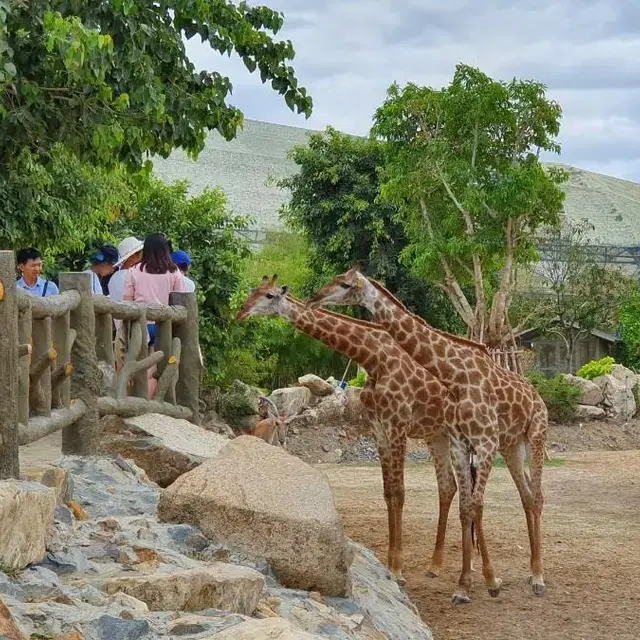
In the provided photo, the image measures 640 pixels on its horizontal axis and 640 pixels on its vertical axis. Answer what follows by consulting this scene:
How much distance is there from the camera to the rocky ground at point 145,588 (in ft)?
12.6

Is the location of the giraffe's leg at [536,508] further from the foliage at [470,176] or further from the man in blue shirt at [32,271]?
the foliage at [470,176]

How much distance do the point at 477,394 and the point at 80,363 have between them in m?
2.47

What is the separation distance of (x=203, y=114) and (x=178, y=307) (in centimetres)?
207

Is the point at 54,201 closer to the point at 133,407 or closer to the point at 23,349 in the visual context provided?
the point at 133,407

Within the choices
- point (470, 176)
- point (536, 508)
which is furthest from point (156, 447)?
point (470, 176)

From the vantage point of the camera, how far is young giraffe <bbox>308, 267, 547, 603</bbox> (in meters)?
7.46

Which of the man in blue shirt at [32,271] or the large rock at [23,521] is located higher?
the man in blue shirt at [32,271]

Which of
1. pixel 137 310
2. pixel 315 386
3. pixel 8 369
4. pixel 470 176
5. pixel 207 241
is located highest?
pixel 470 176

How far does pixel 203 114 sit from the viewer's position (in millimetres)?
10359

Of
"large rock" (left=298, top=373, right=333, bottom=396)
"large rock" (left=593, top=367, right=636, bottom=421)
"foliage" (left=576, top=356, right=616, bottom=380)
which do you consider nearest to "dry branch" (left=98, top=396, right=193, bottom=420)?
"large rock" (left=298, top=373, right=333, bottom=396)

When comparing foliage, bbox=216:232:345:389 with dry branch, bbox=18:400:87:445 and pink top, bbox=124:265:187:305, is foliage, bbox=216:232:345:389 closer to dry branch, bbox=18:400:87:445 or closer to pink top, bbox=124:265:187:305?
pink top, bbox=124:265:187:305

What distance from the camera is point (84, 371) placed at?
7.29 metres

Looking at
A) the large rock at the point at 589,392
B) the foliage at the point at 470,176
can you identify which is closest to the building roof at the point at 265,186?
the foliage at the point at 470,176

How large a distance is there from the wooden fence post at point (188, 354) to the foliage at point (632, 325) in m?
26.6
